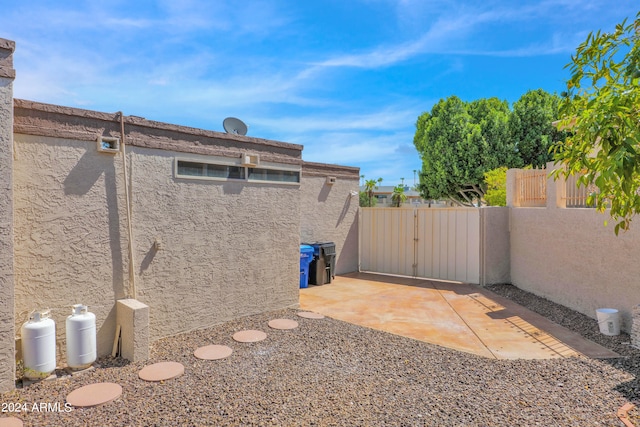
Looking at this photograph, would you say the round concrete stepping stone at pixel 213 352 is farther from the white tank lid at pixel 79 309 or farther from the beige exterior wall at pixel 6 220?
the beige exterior wall at pixel 6 220

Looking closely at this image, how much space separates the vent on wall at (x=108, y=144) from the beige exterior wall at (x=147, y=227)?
9cm

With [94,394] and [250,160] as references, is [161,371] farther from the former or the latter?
[250,160]

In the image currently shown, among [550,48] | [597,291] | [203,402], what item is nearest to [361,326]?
[203,402]

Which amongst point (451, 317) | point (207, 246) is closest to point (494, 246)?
point (451, 317)

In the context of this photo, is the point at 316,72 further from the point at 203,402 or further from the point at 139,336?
the point at 203,402

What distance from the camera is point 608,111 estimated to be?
7.91 ft

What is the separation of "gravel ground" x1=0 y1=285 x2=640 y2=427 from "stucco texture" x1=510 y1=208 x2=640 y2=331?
1226mm

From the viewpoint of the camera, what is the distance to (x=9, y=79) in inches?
167

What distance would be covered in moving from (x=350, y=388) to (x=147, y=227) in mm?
3883

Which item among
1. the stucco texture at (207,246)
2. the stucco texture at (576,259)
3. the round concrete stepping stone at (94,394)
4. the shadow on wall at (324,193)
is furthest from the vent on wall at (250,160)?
the stucco texture at (576,259)

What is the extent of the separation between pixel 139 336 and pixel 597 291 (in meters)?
8.16

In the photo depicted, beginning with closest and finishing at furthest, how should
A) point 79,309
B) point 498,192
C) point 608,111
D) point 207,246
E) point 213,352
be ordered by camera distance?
point 608,111
point 79,309
point 213,352
point 207,246
point 498,192

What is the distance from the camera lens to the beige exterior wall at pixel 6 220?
4188mm

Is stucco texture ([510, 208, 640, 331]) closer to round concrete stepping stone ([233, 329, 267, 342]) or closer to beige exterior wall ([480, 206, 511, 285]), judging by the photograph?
beige exterior wall ([480, 206, 511, 285])
